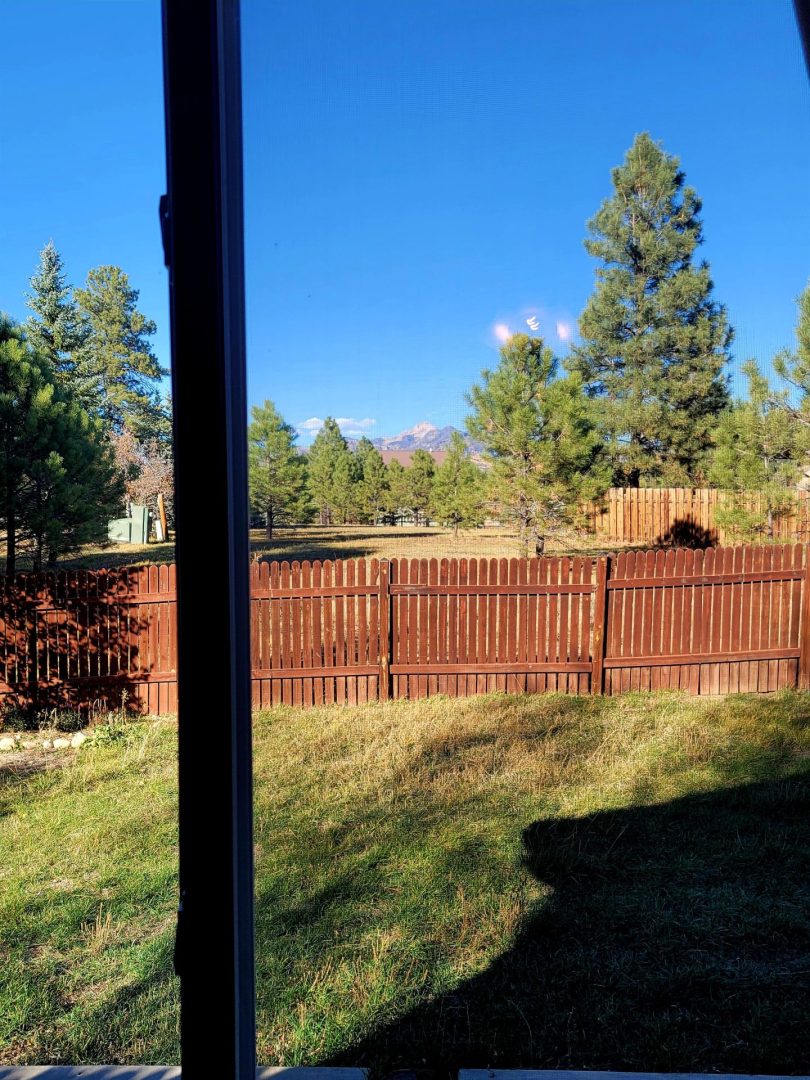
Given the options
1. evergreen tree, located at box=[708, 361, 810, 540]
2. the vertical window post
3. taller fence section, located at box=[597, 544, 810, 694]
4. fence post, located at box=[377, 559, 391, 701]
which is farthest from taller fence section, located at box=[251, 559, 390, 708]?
evergreen tree, located at box=[708, 361, 810, 540]

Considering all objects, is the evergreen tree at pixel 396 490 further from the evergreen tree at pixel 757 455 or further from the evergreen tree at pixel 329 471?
the evergreen tree at pixel 757 455

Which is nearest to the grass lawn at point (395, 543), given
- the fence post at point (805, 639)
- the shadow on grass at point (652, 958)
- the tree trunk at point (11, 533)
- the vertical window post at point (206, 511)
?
the vertical window post at point (206, 511)

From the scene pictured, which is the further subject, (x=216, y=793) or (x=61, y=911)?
(x=61, y=911)

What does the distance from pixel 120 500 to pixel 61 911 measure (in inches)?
36.9

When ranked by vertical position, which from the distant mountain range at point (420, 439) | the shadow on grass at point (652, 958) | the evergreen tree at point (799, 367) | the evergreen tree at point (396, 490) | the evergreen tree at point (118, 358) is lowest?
the shadow on grass at point (652, 958)

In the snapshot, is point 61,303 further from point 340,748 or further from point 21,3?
point 340,748

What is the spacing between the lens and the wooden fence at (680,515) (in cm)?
73

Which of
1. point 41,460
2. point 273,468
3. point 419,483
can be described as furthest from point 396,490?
point 41,460

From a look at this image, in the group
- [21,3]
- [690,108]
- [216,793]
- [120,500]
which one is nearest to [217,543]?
[216,793]

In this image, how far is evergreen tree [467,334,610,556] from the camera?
2.60ft

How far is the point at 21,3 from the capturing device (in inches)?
35.9

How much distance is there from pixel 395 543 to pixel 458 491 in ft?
0.43

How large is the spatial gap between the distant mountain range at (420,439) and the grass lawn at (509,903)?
13.9 inches

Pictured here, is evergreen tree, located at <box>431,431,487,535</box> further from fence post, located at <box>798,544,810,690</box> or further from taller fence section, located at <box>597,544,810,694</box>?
fence post, located at <box>798,544,810,690</box>
